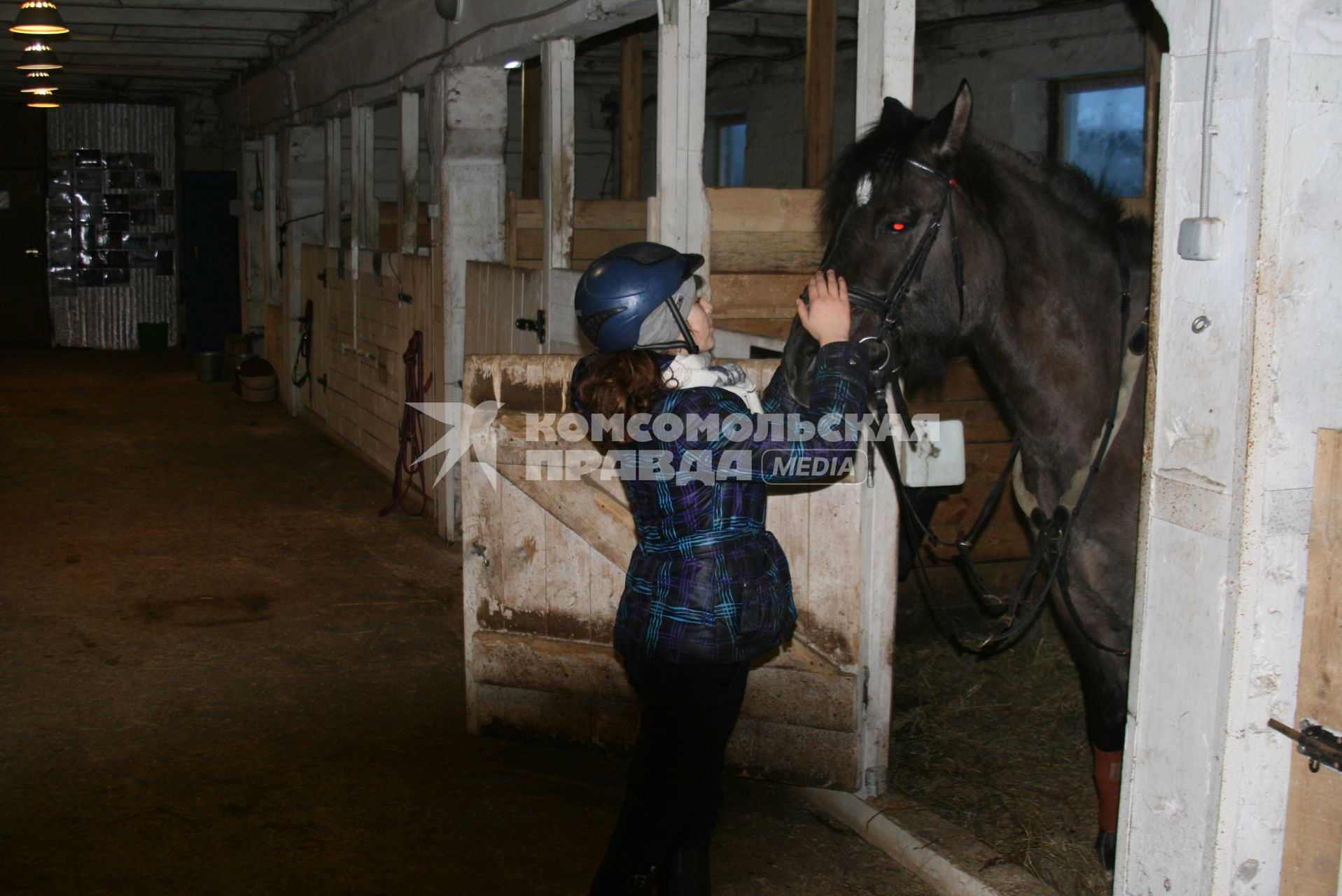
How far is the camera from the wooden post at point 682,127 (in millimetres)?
3295

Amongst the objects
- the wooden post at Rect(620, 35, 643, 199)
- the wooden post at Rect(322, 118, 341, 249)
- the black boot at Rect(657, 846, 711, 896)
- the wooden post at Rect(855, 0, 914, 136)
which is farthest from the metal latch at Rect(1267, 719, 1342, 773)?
the wooden post at Rect(322, 118, 341, 249)

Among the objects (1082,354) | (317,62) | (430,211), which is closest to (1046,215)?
(1082,354)

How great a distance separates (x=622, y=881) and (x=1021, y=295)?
132 cm

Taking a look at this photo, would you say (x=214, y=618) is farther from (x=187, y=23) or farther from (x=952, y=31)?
(x=952, y=31)

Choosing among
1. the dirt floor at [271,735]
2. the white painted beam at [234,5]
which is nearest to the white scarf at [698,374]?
the dirt floor at [271,735]

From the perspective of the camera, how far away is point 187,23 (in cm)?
790

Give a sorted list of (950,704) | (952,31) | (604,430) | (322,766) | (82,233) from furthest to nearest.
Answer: (82,233) → (952,31) → (950,704) → (322,766) → (604,430)

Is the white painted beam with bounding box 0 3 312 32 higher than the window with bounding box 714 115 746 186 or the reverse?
higher

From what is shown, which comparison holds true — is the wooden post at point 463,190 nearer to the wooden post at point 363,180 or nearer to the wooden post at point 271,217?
the wooden post at point 363,180

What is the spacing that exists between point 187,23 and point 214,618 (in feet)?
17.1

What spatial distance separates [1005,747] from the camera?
3279 mm

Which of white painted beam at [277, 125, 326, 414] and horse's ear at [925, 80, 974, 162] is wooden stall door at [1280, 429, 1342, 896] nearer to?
horse's ear at [925, 80, 974, 162]

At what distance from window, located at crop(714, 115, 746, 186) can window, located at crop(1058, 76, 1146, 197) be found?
420cm

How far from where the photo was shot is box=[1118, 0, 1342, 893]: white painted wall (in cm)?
152
